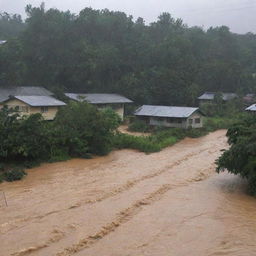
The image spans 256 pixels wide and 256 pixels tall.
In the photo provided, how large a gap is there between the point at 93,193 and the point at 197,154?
11.1 metres

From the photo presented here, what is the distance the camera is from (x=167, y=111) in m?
34.4

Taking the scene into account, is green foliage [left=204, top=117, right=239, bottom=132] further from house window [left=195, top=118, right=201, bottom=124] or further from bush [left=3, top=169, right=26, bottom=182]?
bush [left=3, top=169, right=26, bottom=182]

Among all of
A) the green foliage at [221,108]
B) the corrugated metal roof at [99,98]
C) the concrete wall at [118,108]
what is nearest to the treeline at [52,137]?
the corrugated metal roof at [99,98]

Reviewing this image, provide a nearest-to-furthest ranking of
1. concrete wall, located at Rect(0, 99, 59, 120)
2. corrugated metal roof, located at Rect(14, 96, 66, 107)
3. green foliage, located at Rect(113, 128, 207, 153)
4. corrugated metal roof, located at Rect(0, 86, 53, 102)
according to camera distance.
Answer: green foliage, located at Rect(113, 128, 207, 153) < corrugated metal roof, located at Rect(14, 96, 66, 107) < concrete wall, located at Rect(0, 99, 59, 120) < corrugated metal roof, located at Rect(0, 86, 53, 102)

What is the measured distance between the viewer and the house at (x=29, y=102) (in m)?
31.6

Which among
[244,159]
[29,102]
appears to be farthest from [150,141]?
[244,159]

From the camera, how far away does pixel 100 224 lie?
1359cm

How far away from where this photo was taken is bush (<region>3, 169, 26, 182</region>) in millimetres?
19000

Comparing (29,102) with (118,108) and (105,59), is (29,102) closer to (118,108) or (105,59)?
(118,108)

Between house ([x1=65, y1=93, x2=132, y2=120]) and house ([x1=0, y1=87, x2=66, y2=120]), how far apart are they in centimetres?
328

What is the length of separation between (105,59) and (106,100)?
21.9 ft

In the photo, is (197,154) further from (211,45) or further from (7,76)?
(211,45)

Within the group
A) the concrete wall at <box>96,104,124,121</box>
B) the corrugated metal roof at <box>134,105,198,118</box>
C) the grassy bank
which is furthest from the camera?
the concrete wall at <box>96,104,124,121</box>

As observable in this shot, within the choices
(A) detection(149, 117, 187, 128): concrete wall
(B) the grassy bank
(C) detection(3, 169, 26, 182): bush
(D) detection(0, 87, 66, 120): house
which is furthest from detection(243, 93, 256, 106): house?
(C) detection(3, 169, 26, 182): bush
